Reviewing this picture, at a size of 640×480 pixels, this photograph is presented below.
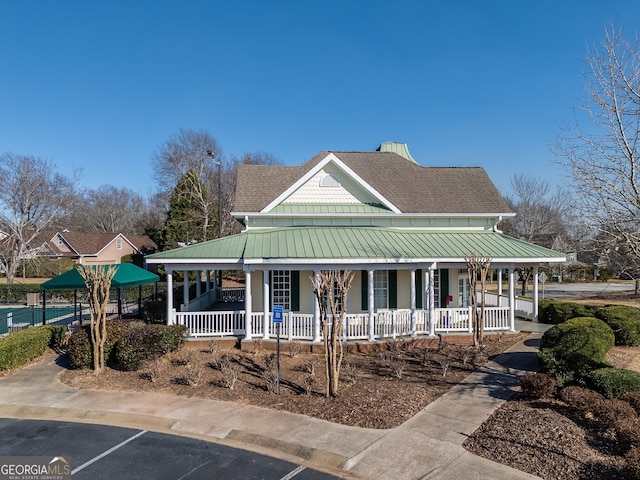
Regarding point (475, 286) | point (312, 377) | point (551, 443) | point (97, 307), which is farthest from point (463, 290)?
point (97, 307)

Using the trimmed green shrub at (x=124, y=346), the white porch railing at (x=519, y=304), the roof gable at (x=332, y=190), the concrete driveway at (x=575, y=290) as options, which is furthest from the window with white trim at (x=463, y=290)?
the concrete driveway at (x=575, y=290)

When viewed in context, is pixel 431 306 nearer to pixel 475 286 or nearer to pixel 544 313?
pixel 475 286

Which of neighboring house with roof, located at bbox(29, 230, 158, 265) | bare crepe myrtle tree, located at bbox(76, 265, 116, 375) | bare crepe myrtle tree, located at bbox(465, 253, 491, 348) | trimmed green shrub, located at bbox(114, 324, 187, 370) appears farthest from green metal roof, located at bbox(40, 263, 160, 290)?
neighboring house with roof, located at bbox(29, 230, 158, 265)

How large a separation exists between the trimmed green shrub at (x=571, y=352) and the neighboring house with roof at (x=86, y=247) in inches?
1844

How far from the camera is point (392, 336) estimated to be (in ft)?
46.7

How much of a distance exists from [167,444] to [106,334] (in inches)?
219

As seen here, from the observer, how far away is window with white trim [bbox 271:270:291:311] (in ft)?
53.1

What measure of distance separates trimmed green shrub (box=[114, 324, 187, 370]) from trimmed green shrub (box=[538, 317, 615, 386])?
395 inches

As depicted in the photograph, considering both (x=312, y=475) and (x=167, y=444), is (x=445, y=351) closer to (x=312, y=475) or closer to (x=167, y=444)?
(x=312, y=475)

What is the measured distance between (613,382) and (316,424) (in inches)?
242

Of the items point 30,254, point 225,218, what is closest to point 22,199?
point 30,254

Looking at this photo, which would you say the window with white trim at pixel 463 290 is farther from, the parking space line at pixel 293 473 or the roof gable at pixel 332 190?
the parking space line at pixel 293 473

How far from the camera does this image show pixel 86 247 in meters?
48.2

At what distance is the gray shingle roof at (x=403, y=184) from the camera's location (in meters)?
18.2
